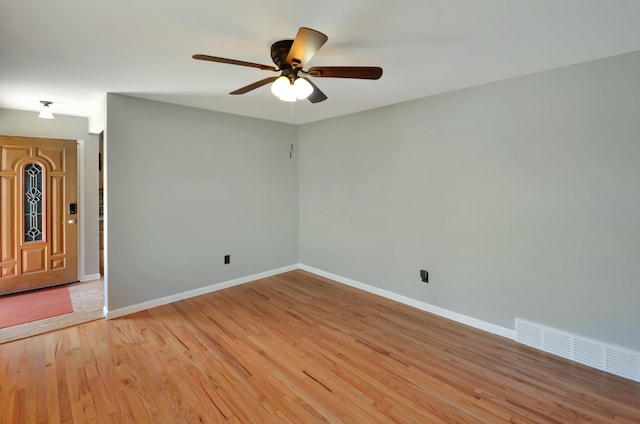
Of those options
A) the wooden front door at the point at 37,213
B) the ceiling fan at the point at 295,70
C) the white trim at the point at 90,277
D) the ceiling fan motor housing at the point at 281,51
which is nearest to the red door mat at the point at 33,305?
the wooden front door at the point at 37,213

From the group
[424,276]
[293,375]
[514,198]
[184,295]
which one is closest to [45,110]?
[184,295]

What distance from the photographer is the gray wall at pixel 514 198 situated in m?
2.33

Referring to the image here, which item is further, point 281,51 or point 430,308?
point 430,308

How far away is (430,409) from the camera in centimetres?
200

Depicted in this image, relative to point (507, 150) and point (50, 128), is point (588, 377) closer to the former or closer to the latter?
point (507, 150)

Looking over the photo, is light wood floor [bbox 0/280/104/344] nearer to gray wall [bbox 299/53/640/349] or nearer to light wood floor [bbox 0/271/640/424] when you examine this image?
light wood floor [bbox 0/271/640/424]

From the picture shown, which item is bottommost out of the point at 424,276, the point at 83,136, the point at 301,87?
the point at 424,276

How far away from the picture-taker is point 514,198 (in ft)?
9.18

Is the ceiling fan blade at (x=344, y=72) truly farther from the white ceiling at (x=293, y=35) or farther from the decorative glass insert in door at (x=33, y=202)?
the decorative glass insert in door at (x=33, y=202)

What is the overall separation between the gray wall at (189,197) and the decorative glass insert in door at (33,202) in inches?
69.1

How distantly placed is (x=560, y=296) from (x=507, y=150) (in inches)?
51.4

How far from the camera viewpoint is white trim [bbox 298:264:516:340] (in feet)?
9.64

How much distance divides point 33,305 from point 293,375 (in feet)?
10.8

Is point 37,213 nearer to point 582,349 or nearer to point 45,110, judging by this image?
point 45,110
